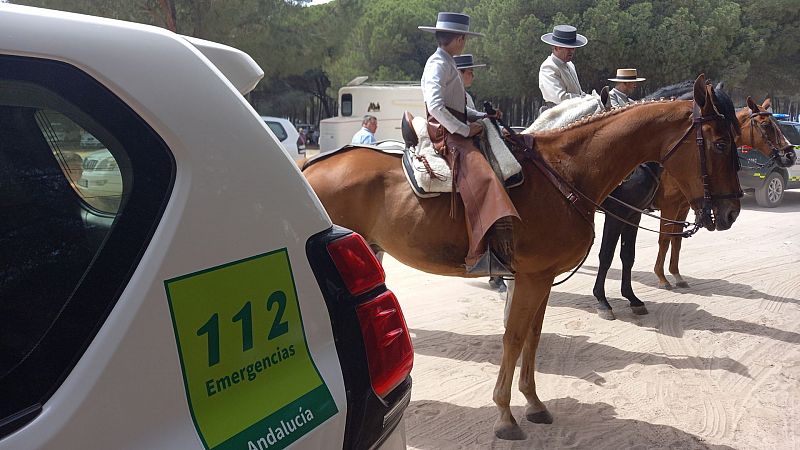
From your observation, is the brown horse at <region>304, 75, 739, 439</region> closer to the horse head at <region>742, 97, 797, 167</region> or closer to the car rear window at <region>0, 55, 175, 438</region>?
the car rear window at <region>0, 55, 175, 438</region>

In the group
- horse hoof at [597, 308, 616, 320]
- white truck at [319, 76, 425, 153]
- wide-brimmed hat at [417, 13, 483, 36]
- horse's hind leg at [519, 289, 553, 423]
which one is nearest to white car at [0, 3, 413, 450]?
horse's hind leg at [519, 289, 553, 423]

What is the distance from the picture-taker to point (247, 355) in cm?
137

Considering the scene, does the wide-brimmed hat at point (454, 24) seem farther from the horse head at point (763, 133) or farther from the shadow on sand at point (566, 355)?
the horse head at point (763, 133)

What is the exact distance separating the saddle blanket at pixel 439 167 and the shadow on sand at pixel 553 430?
1571 millimetres

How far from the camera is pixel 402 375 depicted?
1.78 metres

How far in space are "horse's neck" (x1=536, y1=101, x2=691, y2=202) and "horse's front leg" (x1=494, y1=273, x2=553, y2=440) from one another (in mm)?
749

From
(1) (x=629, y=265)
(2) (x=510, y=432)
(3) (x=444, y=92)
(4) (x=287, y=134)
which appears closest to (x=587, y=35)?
(4) (x=287, y=134)

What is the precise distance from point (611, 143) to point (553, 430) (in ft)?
6.60

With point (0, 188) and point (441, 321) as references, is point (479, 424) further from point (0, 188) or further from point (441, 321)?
point (0, 188)

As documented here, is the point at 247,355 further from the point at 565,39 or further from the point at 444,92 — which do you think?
the point at 565,39

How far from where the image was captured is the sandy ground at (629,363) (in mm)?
4066

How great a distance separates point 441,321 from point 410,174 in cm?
237

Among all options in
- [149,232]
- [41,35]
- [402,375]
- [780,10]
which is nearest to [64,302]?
[149,232]

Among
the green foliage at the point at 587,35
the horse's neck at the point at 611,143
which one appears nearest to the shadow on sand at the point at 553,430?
the horse's neck at the point at 611,143
